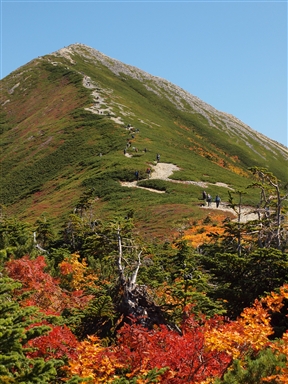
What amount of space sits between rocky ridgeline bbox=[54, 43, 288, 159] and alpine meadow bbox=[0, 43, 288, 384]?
115 cm

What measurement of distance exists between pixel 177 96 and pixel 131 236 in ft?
376

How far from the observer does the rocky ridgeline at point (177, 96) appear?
385 feet

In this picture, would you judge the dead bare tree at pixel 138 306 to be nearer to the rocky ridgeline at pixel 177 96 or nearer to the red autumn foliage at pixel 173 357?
the red autumn foliage at pixel 173 357

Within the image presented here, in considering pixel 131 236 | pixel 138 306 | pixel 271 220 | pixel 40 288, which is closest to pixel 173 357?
pixel 138 306

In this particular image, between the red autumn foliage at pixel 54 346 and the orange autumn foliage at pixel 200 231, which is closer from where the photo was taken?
the red autumn foliage at pixel 54 346

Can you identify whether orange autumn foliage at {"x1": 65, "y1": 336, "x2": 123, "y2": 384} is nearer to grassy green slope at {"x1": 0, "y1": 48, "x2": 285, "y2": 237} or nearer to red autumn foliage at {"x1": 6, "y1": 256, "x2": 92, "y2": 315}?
red autumn foliage at {"x1": 6, "y1": 256, "x2": 92, "y2": 315}

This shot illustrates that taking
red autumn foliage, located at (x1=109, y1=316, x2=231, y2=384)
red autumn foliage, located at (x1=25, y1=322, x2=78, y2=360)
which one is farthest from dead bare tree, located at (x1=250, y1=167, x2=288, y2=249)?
red autumn foliage, located at (x1=25, y1=322, x2=78, y2=360)

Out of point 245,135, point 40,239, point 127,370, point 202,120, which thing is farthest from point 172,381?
point 245,135

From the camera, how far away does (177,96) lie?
127875 mm

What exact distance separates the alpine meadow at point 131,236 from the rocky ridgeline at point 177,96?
115 cm

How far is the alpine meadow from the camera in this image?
8.80 metres

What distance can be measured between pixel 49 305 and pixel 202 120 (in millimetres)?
104409

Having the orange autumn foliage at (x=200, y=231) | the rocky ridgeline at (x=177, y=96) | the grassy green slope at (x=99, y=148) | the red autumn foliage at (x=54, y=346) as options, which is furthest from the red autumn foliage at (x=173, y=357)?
the rocky ridgeline at (x=177, y=96)

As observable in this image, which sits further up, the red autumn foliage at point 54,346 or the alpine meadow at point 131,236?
the alpine meadow at point 131,236
